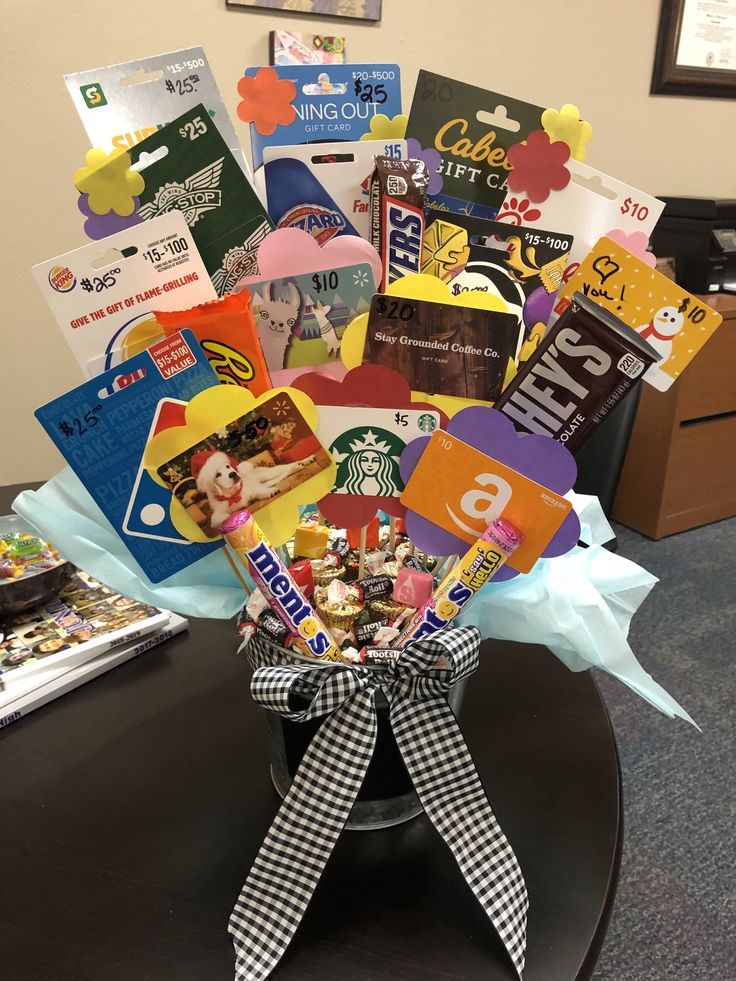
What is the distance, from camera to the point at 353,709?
492mm

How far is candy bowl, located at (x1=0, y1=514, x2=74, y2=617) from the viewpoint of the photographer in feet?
2.64

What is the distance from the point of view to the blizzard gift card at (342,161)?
0.59m

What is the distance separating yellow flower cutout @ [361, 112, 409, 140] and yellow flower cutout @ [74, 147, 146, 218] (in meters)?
0.24

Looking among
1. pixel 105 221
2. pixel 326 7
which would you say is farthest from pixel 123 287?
pixel 326 7

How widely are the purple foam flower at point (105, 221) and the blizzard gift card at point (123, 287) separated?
0.04 meters

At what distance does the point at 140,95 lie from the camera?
647mm

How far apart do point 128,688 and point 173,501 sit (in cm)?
32

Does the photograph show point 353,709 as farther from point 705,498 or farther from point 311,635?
point 705,498

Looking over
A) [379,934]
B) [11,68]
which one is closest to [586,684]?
[379,934]

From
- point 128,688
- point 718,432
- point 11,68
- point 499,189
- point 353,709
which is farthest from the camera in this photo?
point 718,432

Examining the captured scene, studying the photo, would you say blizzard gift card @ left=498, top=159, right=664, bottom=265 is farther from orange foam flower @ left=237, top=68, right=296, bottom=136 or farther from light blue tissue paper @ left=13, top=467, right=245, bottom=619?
light blue tissue paper @ left=13, top=467, right=245, bottom=619

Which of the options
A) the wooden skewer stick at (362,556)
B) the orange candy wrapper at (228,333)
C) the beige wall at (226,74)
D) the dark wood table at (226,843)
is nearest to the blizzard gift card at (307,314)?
the orange candy wrapper at (228,333)

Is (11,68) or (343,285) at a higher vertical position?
(11,68)

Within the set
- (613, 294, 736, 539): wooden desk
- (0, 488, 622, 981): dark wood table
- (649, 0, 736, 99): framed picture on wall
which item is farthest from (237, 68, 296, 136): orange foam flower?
(649, 0, 736, 99): framed picture on wall
